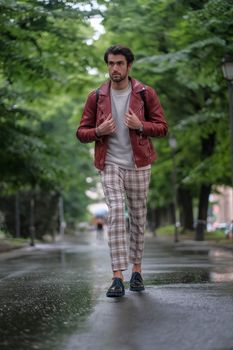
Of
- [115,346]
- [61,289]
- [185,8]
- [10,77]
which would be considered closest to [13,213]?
[10,77]

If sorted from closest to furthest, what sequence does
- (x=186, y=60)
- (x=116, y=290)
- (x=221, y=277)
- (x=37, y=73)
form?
(x=116, y=290), (x=221, y=277), (x=186, y=60), (x=37, y=73)

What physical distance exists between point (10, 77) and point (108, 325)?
1320 centimetres

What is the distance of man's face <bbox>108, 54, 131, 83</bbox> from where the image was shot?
591 centimetres

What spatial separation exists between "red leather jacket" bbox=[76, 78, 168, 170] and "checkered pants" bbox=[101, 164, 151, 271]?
0.11 meters

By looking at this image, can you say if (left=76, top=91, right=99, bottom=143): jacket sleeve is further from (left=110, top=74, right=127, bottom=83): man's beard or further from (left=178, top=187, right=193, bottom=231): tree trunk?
(left=178, top=187, right=193, bottom=231): tree trunk

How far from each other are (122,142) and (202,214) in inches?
972

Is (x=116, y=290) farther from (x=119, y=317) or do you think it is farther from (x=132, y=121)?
(x=132, y=121)

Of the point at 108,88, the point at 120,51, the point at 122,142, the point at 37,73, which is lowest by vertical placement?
the point at 122,142

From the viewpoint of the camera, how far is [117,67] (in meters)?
5.92

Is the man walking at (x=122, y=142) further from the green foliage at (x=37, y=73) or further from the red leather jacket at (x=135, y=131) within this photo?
the green foliage at (x=37, y=73)

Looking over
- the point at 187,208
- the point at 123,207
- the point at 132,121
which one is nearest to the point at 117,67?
the point at 132,121

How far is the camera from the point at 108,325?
4.29m

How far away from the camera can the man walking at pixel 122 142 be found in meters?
5.86

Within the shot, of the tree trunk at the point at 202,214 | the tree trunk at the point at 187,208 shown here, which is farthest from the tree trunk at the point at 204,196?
the tree trunk at the point at 187,208
